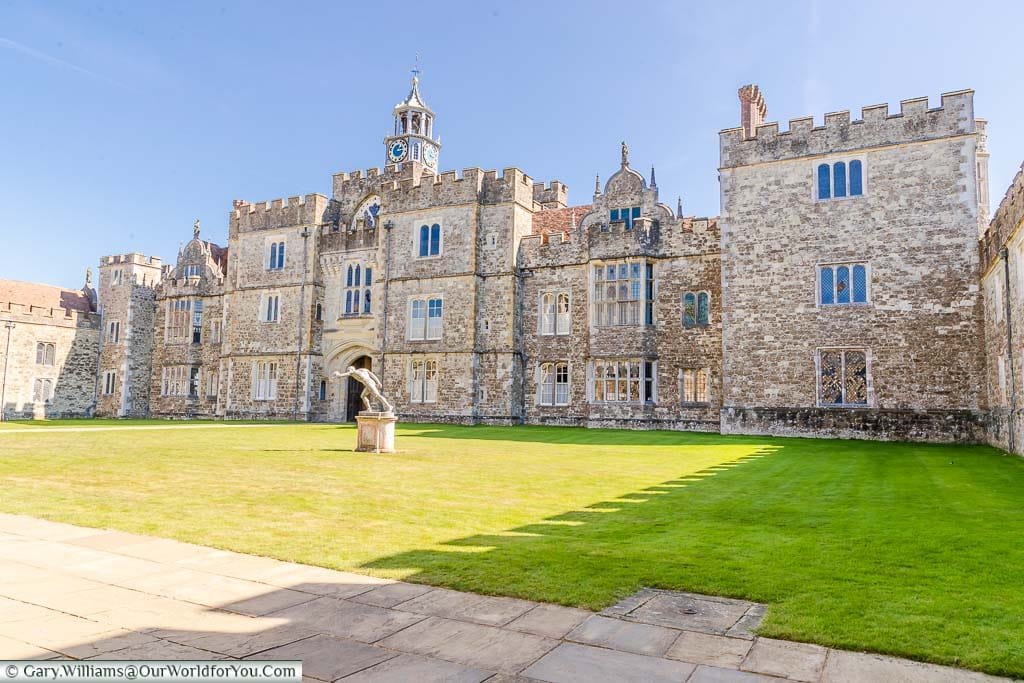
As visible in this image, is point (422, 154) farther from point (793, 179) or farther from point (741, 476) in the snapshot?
point (741, 476)

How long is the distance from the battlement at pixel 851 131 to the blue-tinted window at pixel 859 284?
4.06m

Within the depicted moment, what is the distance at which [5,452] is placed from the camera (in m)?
15.5

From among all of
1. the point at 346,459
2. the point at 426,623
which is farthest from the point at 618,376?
the point at 426,623

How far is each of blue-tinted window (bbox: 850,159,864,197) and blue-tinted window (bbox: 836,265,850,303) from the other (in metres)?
2.49

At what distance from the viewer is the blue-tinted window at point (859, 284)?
2316 cm

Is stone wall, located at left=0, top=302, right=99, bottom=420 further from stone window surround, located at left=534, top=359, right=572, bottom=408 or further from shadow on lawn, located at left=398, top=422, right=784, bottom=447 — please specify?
stone window surround, located at left=534, top=359, right=572, bottom=408

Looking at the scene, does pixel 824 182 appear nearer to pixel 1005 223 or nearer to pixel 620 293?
pixel 1005 223

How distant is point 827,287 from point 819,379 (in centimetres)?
309

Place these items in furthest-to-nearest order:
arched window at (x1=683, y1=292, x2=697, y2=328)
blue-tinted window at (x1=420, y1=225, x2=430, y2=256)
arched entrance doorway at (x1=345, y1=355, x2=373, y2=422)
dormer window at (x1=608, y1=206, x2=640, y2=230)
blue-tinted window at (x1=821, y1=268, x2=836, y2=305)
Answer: arched entrance doorway at (x1=345, y1=355, x2=373, y2=422), blue-tinted window at (x1=420, y1=225, x2=430, y2=256), dormer window at (x1=608, y1=206, x2=640, y2=230), arched window at (x1=683, y1=292, x2=697, y2=328), blue-tinted window at (x1=821, y1=268, x2=836, y2=305)

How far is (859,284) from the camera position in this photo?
23266mm

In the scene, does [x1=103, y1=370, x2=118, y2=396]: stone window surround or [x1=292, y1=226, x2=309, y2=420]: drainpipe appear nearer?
[x1=292, y1=226, x2=309, y2=420]: drainpipe

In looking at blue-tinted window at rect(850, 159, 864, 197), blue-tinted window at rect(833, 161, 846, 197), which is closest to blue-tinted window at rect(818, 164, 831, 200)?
blue-tinted window at rect(833, 161, 846, 197)

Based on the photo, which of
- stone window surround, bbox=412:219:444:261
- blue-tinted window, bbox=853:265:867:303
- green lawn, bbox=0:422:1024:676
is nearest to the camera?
green lawn, bbox=0:422:1024:676

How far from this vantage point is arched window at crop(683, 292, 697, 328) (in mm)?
27328
